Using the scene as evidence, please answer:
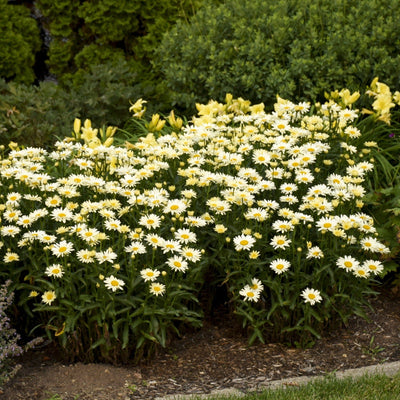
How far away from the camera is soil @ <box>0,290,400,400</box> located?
11.0 feet

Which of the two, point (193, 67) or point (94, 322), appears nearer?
point (94, 322)

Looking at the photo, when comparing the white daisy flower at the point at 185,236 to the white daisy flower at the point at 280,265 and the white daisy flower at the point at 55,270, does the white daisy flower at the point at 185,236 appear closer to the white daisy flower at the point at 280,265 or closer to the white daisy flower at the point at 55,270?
the white daisy flower at the point at 280,265

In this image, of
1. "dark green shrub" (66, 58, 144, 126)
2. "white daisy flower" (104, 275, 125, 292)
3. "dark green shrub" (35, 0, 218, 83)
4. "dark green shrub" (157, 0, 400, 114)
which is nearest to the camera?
"white daisy flower" (104, 275, 125, 292)

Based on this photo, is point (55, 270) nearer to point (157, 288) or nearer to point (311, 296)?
point (157, 288)

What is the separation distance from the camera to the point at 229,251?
3631 mm

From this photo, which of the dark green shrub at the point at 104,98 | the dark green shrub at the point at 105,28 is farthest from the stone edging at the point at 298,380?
the dark green shrub at the point at 105,28

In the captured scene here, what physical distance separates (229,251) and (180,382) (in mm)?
762

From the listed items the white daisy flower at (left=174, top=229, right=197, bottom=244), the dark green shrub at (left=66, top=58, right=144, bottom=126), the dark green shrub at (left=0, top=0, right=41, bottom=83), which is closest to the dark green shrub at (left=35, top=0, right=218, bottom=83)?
the dark green shrub at (left=0, top=0, right=41, bottom=83)

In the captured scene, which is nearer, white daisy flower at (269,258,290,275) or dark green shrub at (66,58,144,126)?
white daisy flower at (269,258,290,275)

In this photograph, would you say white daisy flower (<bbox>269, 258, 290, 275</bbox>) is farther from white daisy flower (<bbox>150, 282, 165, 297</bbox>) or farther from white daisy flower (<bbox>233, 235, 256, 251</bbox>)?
white daisy flower (<bbox>150, 282, 165, 297</bbox>)

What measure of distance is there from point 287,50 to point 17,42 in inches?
140

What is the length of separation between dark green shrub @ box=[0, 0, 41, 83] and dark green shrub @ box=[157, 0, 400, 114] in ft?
8.03

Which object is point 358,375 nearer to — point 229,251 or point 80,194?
point 229,251

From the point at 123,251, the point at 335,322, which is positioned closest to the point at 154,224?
the point at 123,251
